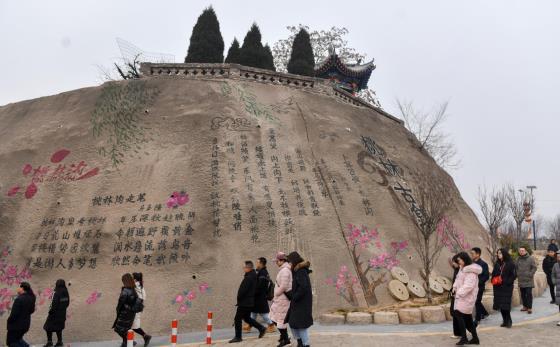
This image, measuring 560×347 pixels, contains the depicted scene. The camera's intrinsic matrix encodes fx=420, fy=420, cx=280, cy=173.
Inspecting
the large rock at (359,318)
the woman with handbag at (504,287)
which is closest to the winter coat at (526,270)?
the woman with handbag at (504,287)

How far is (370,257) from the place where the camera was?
1130cm

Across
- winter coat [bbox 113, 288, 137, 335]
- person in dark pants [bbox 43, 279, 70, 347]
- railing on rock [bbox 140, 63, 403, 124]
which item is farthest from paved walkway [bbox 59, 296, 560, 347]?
railing on rock [bbox 140, 63, 403, 124]

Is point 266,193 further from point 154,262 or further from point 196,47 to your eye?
point 196,47

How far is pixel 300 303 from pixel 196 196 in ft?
20.4

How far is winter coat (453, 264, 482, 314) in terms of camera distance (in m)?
6.61

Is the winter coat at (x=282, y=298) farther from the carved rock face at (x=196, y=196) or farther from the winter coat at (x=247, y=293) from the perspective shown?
the carved rock face at (x=196, y=196)

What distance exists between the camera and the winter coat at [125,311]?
7.46 m

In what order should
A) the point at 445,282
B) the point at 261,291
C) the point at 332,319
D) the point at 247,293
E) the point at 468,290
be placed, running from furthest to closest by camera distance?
the point at 445,282, the point at 332,319, the point at 261,291, the point at 247,293, the point at 468,290

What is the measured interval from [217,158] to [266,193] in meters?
1.93

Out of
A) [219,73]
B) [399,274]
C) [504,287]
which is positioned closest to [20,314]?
[399,274]

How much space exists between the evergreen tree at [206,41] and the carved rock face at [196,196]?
3.48 m

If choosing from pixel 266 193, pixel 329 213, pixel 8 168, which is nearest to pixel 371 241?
pixel 329 213

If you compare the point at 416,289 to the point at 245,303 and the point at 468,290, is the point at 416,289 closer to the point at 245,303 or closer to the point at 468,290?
the point at 468,290

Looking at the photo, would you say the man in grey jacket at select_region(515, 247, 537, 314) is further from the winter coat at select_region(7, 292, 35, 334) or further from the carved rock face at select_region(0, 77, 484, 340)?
the winter coat at select_region(7, 292, 35, 334)
